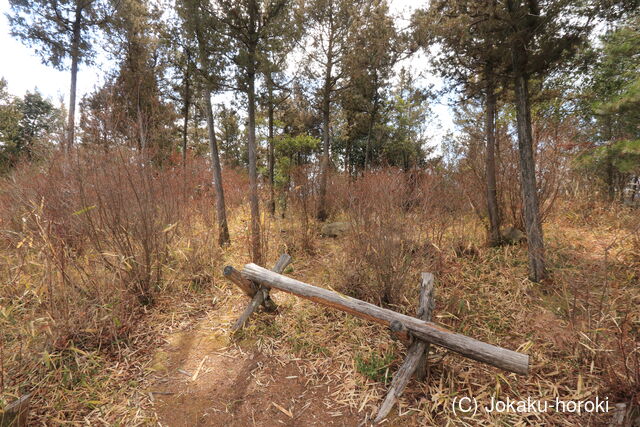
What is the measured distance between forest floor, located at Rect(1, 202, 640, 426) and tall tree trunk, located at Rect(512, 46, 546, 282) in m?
0.30

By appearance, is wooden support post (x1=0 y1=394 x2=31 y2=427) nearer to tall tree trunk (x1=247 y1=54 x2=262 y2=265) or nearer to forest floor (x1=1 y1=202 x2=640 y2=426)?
forest floor (x1=1 y1=202 x2=640 y2=426)

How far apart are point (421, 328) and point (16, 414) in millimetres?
2944

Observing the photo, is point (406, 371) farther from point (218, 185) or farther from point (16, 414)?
point (218, 185)

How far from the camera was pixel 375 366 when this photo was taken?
8.11ft

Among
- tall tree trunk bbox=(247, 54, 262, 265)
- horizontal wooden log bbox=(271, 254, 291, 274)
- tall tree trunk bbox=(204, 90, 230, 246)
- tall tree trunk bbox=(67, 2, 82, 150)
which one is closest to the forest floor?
horizontal wooden log bbox=(271, 254, 291, 274)

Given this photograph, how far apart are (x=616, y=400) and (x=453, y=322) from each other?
1275mm

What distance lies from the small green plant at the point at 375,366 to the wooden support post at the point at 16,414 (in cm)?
254

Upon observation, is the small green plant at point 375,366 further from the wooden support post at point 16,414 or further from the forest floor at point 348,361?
the wooden support post at point 16,414

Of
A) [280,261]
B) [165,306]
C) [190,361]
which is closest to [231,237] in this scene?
[165,306]

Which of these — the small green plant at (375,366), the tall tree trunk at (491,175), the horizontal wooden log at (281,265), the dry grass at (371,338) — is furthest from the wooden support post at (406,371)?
the tall tree trunk at (491,175)

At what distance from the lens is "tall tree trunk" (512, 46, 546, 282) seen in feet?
11.5

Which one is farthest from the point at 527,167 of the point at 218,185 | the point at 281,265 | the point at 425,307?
the point at 218,185

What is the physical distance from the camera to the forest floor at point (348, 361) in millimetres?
2062

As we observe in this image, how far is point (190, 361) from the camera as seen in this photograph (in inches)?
104
